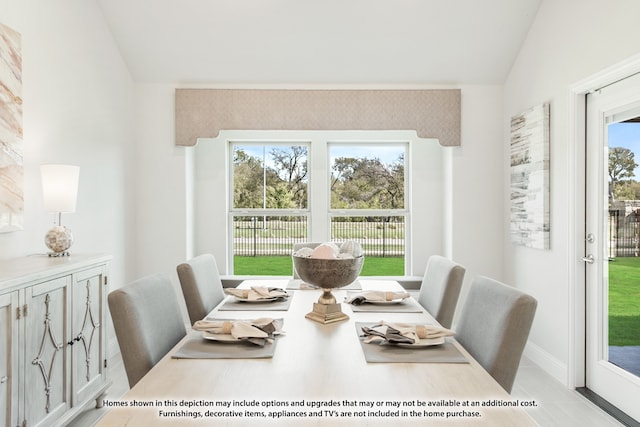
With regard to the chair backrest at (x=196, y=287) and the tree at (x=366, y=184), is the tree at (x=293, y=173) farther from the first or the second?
the chair backrest at (x=196, y=287)

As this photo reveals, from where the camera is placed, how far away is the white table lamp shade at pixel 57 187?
2.33 m

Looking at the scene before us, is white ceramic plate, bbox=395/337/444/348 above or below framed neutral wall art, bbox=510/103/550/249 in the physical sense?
below

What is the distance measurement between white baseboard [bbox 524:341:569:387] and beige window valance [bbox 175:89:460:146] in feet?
6.46

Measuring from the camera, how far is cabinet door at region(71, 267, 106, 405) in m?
2.23

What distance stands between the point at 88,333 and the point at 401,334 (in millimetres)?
1917

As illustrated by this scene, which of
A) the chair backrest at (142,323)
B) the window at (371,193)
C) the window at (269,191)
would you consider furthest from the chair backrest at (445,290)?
A: the window at (269,191)

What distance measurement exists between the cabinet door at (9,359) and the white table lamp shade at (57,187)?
73 cm

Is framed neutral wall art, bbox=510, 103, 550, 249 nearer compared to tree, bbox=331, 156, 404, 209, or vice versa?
framed neutral wall art, bbox=510, 103, 550, 249

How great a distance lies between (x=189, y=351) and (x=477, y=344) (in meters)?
1.02

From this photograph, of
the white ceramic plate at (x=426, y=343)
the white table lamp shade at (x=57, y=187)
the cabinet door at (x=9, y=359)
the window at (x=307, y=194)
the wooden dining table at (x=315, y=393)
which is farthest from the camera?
the window at (x=307, y=194)

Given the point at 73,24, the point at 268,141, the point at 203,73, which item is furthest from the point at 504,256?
the point at 73,24

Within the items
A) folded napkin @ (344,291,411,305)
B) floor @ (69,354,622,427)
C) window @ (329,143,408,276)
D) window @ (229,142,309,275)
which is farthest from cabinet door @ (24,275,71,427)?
window @ (329,143,408,276)

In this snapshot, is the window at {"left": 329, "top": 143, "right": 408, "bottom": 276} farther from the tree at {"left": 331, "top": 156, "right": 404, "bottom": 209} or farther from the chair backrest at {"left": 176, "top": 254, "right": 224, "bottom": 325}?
the chair backrest at {"left": 176, "top": 254, "right": 224, "bottom": 325}

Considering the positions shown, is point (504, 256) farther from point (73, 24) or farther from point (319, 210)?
point (73, 24)
